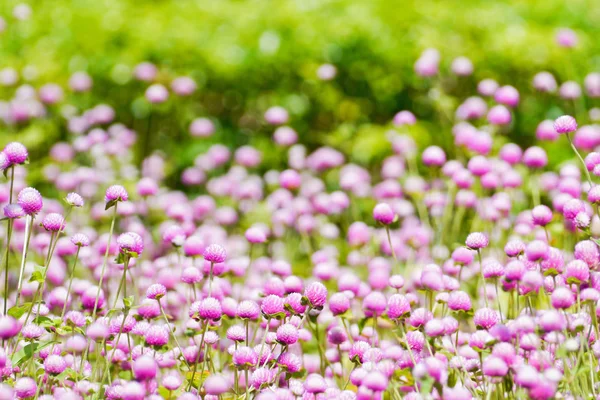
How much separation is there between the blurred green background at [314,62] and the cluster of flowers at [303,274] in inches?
6.7

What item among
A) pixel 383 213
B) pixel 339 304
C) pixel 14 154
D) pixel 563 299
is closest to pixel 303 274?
pixel 383 213

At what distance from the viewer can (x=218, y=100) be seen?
554 centimetres

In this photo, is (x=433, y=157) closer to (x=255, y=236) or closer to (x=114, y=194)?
(x=255, y=236)

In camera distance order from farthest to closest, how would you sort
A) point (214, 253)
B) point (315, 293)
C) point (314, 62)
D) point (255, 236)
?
point (314, 62), point (255, 236), point (214, 253), point (315, 293)

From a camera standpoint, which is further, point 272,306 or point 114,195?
point 114,195

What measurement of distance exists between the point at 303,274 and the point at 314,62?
167 centimetres

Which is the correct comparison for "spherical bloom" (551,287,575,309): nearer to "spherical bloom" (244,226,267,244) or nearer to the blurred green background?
"spherical bloom" (244,226,267,244)

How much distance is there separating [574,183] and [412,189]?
131 centimetres

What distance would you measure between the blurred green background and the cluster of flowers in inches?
6.7

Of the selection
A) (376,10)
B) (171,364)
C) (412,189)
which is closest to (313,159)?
(412,189)

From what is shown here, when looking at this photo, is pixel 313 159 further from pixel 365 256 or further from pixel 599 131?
pixel 599 131

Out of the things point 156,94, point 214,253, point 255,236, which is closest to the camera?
point 214,253

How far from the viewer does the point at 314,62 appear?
16.9 ft

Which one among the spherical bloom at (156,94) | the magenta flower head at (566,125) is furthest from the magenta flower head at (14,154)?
the spherical bloom at (156,94)
